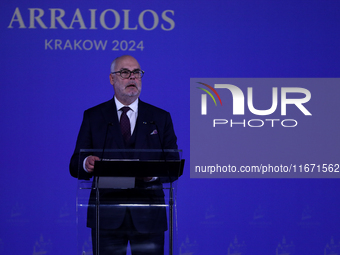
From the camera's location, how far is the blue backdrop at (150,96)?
4203 mm

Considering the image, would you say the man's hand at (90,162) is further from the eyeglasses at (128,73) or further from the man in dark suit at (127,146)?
the eyeglasses at (128,73)

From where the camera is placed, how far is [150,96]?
14.0ft

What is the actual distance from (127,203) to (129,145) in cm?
77

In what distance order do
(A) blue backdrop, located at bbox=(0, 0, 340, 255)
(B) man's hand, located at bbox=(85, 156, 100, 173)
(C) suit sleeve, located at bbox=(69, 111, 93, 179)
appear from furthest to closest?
(A) blue backdrop, located at bbox=(0, 0, 340, 255) → (C) suit sleeve, located at bbox=(69, 111, 93, 179) → (B) man's hand, located at bbox=(85, 156, 100, 173)

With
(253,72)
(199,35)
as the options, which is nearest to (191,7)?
(199,35)

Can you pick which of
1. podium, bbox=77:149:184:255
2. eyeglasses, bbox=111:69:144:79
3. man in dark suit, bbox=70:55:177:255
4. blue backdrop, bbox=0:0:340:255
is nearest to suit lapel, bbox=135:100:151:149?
man in dark suit, bbox=70:55:177:255

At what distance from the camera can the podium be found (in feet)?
8.19

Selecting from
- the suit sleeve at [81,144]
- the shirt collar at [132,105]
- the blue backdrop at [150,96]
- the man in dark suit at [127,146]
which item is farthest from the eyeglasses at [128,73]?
the blue backdrop at [150,96]

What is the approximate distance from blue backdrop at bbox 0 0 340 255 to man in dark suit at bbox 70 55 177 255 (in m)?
0.80

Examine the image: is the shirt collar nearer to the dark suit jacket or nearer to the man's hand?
the dark suit jacket

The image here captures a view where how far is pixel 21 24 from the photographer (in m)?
4.22

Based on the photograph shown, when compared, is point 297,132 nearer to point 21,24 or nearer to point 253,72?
point 253,72

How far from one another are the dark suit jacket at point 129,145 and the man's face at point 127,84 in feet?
0.31

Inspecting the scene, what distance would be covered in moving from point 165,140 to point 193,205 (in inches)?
49.4
